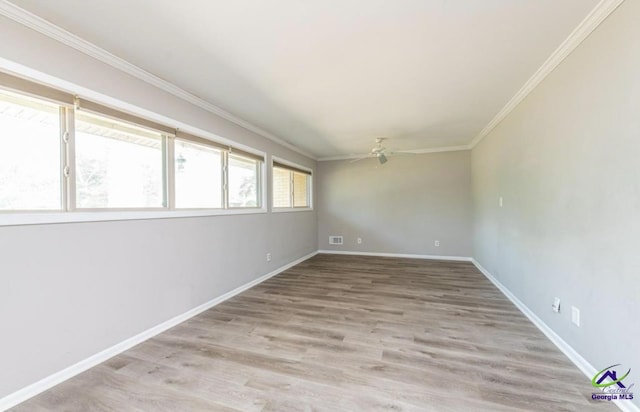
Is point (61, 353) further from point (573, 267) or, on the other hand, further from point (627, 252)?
point (573, 267)

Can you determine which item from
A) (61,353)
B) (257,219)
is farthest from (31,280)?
→ (257,219)

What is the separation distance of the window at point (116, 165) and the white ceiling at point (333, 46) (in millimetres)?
622

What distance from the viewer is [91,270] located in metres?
2.04

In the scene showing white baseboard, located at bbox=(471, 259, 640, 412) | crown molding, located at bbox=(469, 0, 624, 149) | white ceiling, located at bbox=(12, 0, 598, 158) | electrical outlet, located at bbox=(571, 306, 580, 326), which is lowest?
white baseboard, located at bbox=(471, 259, 640, 412)

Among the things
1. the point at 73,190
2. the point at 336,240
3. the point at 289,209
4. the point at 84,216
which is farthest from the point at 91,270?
the point at 336,240

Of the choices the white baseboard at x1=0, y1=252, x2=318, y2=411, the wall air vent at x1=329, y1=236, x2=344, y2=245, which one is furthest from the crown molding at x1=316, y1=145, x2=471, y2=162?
the white baseboard at x1=0, y1=252, x2=318, y2=411

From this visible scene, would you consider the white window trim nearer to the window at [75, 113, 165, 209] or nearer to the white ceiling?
the white ceiling

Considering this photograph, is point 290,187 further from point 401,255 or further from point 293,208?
point 401,255

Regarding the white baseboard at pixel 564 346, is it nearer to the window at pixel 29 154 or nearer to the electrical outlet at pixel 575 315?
the electrical outlet at pixel 575 315

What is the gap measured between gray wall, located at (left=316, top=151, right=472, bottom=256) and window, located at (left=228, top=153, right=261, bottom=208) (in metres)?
2.60

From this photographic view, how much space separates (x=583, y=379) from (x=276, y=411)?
6.87ft

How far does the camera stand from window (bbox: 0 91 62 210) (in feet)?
5.54

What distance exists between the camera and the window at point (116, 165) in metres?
2.09

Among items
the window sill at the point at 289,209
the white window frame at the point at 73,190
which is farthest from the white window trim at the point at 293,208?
the white window frame at the point at 73,190
